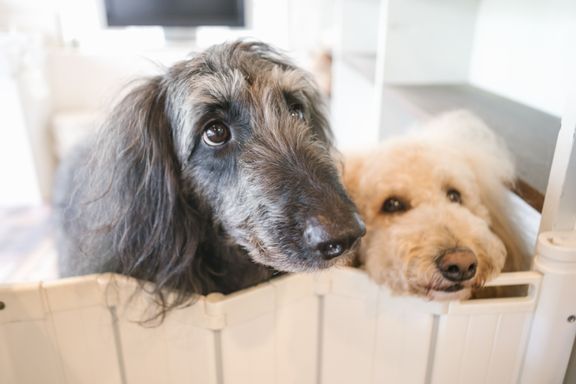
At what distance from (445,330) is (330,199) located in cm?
31

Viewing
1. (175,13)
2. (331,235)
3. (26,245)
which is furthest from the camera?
(175,13)

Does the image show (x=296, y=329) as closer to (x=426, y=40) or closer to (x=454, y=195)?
(x=454, y=195)

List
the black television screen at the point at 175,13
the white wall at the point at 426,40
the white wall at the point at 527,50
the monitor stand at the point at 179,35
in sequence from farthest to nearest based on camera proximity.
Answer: the monitor stand at the point at 179,35 < the black television screen at the point at 175,13 < the white wall at the point at 426,40 < the white wall at the point at 527,50

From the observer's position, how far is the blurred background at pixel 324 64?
117 centimetres

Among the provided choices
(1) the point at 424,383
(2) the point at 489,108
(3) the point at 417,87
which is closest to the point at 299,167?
(1) the point at 424,383

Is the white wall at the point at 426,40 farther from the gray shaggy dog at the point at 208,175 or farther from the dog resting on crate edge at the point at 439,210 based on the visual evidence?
the gray shaggy dog at the point at 208,175


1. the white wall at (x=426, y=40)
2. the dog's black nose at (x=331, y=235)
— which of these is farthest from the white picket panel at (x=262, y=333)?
the white wall at (x=426, y=40)

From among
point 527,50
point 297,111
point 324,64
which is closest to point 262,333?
point 297,111

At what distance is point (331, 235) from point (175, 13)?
3502 millimetres

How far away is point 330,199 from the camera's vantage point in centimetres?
72

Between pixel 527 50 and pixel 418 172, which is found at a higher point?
pixel 527 50

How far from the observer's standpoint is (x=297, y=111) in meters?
0.92

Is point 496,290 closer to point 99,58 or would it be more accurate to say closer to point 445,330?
point 445,330

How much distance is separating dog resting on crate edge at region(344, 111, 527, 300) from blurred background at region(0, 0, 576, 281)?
0.28 ft
